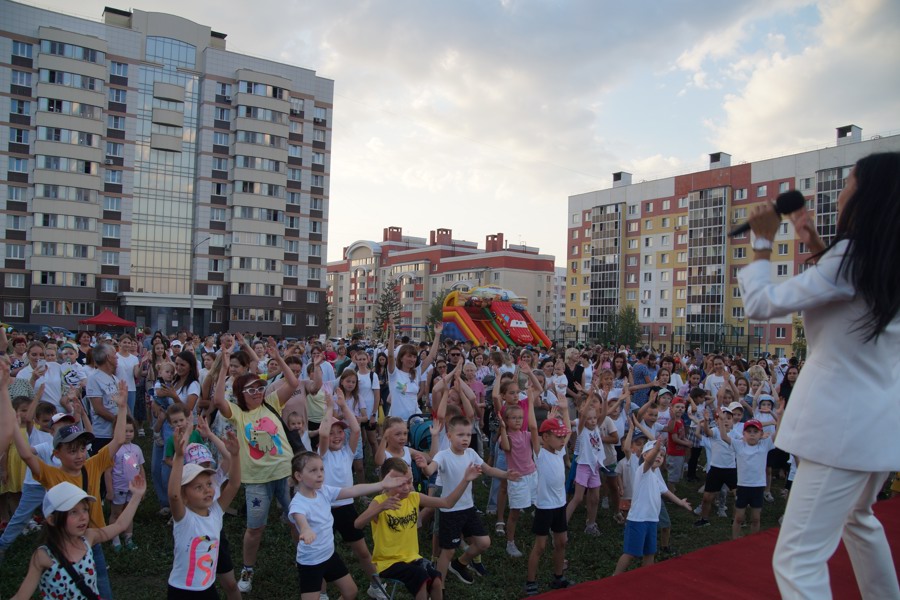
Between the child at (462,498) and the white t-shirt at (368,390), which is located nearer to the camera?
the child at (462,498)

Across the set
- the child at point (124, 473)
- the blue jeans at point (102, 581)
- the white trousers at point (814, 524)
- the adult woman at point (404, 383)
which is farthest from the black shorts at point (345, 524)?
the white trousers at point (814, 524)

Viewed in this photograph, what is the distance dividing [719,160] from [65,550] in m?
63.9

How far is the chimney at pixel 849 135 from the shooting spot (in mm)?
50844

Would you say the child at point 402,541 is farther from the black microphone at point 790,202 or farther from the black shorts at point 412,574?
the black microphone at point 790,202

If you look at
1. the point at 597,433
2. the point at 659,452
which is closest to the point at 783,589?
the point at 659,452

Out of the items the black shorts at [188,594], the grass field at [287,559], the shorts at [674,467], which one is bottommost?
the grass field at [287,559]

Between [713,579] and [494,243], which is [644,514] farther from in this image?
[494,243]

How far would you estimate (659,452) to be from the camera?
6238 mm

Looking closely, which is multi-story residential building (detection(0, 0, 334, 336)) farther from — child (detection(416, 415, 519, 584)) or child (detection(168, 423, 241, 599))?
child (detection(168, 423, 241, 599))

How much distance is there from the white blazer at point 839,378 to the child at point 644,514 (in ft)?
12.6

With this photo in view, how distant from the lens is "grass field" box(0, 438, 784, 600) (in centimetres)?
586

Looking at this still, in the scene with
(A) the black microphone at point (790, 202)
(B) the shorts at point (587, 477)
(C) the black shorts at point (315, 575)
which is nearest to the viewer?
(A) the black microphone at point (790, 202)

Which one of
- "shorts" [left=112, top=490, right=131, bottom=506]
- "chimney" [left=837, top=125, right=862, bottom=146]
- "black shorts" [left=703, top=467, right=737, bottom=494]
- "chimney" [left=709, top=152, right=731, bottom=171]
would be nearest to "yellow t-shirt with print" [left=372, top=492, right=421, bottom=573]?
"shorts" [left=112, top=490, right=131, bottom=506]

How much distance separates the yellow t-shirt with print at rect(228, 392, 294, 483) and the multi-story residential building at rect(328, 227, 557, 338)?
69.7m
